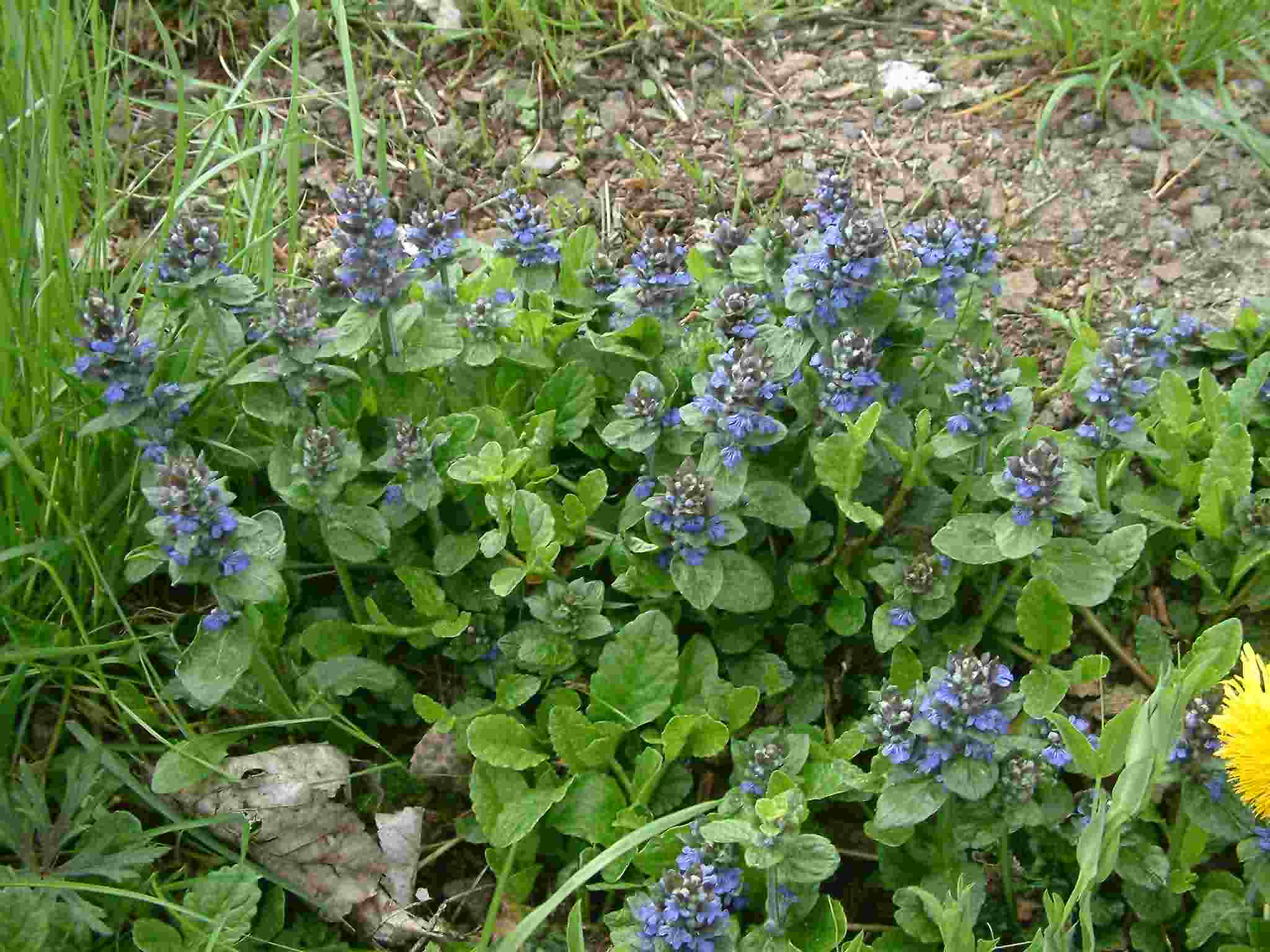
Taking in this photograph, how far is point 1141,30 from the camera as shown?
13.4 ft

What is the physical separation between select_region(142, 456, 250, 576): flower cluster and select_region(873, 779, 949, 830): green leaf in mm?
1198

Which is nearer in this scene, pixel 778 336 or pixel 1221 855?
pixel 1221 855

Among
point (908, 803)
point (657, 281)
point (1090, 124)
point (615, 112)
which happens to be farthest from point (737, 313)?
point (1090, 124)

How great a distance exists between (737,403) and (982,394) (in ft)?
1.58

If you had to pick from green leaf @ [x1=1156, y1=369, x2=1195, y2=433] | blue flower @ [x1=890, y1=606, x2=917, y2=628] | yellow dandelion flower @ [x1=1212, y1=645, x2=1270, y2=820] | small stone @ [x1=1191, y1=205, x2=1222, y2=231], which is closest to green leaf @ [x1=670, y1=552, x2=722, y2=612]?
blue flower @ [x1=890, y1=606, x2=917, y2=628]

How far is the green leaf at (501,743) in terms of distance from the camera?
2.54 m

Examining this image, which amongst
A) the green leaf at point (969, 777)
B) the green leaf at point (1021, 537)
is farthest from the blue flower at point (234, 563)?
the green leaf at point (1021, 537)

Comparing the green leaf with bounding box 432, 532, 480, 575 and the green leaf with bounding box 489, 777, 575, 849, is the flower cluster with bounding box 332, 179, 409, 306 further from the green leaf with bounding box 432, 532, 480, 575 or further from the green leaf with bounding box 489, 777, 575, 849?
the green leaf with bounding box 489, 777, 575, 849

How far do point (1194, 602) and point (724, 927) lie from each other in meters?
1.45

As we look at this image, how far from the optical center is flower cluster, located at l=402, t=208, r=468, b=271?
Result: 2.87 meters

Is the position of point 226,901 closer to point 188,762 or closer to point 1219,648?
point 188,762

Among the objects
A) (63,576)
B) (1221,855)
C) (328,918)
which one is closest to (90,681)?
(63,576)

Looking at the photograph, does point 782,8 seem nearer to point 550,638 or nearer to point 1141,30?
point 1141,30

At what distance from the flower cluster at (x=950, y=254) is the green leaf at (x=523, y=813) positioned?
1.28 meters
